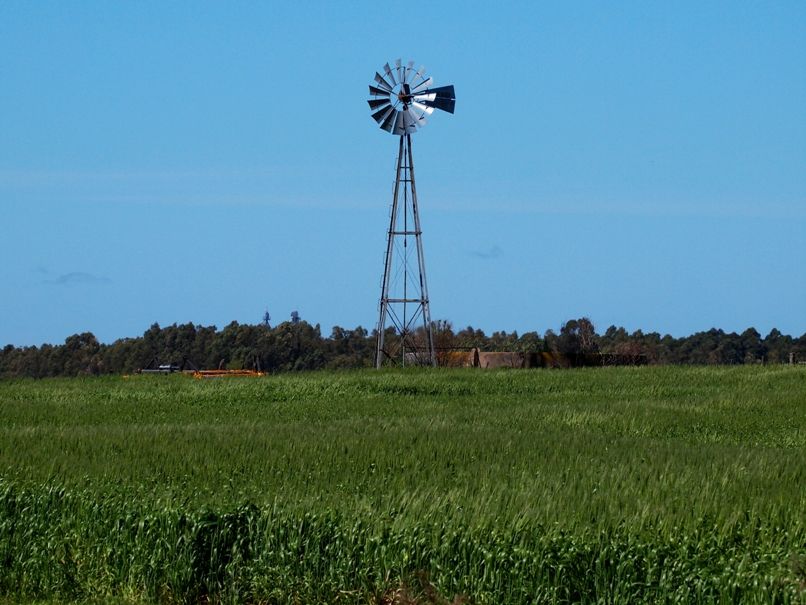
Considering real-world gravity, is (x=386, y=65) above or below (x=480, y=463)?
above

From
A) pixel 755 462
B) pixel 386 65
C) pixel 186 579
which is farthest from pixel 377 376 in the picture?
pixel 186 579

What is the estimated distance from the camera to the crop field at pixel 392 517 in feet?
40.2

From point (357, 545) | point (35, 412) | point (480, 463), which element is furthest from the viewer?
point (35, 412)

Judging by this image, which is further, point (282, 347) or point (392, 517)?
point (282, 347)

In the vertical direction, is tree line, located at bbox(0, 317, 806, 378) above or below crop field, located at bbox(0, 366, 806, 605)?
above

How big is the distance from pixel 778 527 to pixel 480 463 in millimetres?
5196

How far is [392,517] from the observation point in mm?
13383

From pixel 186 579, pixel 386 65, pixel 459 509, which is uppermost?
pixel 386 65

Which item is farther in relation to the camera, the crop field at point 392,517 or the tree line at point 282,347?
the tree line at point 282,347

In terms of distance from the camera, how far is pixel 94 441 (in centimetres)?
2078

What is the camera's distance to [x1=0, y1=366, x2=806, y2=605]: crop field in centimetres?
1225

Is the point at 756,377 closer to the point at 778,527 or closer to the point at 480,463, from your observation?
the point at 480,463

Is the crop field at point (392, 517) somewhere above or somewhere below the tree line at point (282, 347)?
below

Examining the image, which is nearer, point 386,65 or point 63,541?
point 63,541
